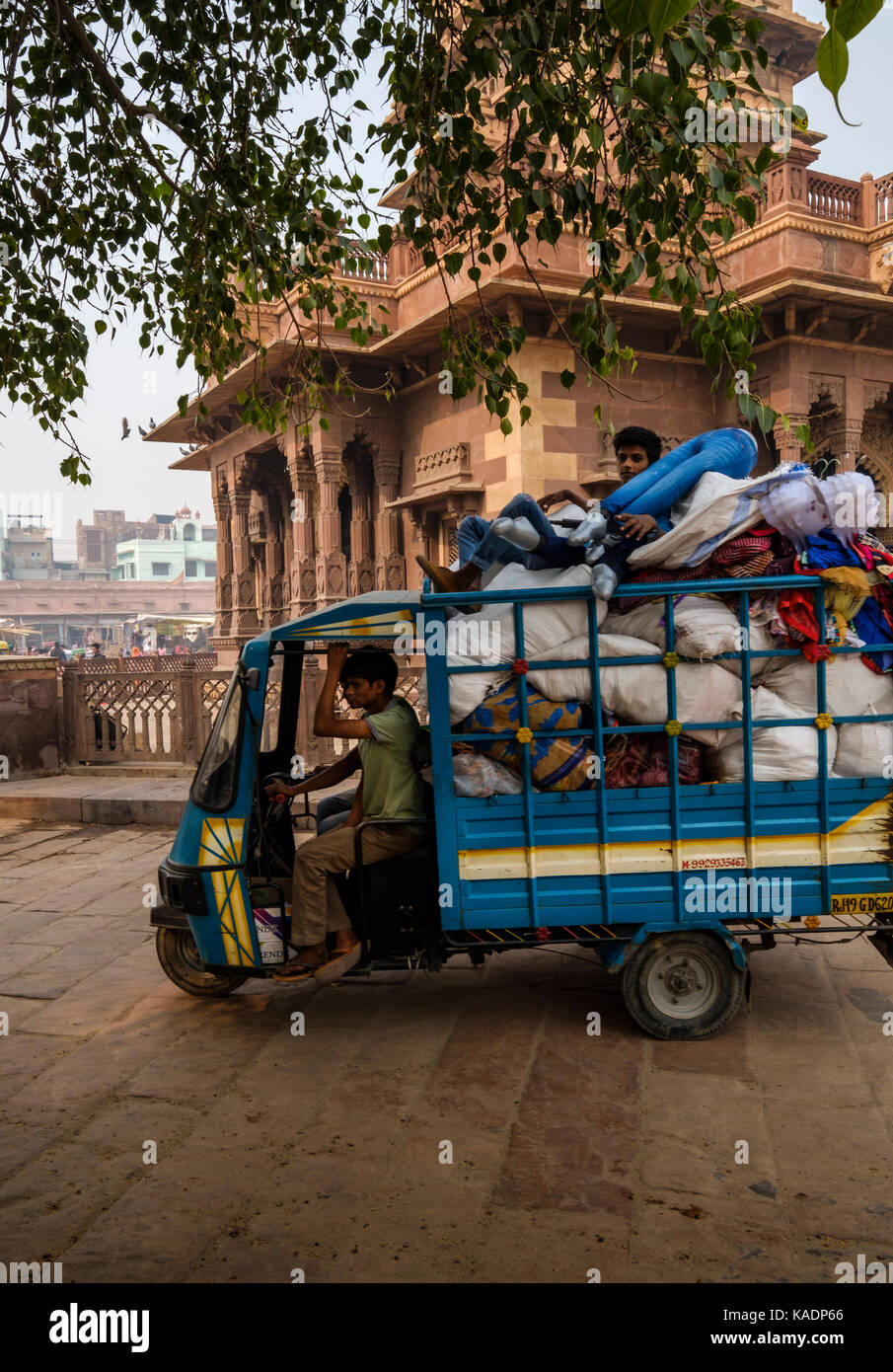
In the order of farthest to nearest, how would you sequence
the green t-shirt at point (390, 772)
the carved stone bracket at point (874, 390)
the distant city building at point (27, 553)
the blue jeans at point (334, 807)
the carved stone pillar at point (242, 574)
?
the distant city building at point (27, 553) < the carved stone pillar at point (242, 574) < the carved stone bracket at point (874, 390) < the blue jeans at point (334, 807) < the green t-shirt at point (390, 772)

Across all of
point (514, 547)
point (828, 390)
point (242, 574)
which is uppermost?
point (828, 390)

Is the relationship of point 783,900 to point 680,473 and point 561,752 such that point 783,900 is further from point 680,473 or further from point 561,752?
point 680,473

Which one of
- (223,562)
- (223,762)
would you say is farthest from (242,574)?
(223,762)

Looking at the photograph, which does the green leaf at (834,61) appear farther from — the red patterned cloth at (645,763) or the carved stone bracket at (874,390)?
the carved stone bracket at (874,390)

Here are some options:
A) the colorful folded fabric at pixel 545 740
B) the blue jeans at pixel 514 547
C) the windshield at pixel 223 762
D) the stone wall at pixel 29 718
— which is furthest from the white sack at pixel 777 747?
the stone wall at pixel 29 718

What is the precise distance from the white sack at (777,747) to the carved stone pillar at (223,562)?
18.8 m

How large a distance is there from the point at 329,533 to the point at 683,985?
13.1 metres

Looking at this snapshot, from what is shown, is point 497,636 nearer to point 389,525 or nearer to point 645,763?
point 645,763

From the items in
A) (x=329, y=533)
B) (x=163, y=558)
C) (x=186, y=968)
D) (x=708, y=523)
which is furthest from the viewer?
(x=163, y=558)

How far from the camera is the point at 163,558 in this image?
90562mm

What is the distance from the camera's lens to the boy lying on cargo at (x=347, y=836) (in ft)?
14.0

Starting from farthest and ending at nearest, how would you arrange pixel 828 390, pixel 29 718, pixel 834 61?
pixel 828 390
pixel 29 718
pixel 834 61
